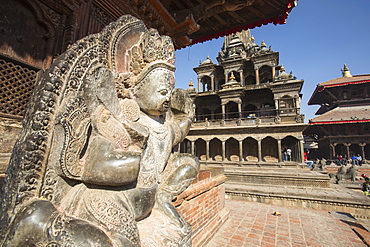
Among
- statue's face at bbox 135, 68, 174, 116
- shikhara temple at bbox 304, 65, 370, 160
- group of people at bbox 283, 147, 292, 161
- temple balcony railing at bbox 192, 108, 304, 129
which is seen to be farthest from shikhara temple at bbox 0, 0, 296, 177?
A: shikhara temple at bbox 304, 65, 370, 160

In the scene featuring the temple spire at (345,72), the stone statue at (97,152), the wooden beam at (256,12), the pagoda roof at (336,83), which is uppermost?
the temple spire at (345,72)

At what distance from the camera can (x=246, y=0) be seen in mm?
4469

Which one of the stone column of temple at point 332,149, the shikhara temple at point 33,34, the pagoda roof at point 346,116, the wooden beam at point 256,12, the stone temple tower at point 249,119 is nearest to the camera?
the shikhara temple at point 33,34

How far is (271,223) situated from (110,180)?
5376mm

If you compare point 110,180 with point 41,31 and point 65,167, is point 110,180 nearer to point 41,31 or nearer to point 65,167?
point 65,167

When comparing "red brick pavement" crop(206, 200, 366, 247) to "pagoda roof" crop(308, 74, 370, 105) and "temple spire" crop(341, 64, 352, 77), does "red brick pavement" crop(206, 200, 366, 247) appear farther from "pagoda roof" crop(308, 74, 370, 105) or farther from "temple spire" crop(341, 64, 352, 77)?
"temple spire" crop(341, 64, 352, 77)

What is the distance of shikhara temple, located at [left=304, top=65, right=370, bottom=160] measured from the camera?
73.5 ft

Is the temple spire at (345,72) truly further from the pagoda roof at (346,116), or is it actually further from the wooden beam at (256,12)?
the wooden beam at (256,12)

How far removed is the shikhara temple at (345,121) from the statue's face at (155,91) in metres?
25.3

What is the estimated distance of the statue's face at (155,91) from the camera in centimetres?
155

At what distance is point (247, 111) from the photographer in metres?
21.7

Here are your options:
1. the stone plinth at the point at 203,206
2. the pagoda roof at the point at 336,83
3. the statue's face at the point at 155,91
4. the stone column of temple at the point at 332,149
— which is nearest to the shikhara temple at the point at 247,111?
the stone column of temple at the point at 332,149

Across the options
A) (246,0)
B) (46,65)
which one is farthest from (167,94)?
(246,0)

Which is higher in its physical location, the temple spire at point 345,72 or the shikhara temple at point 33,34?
the temple spire at point 345,72
